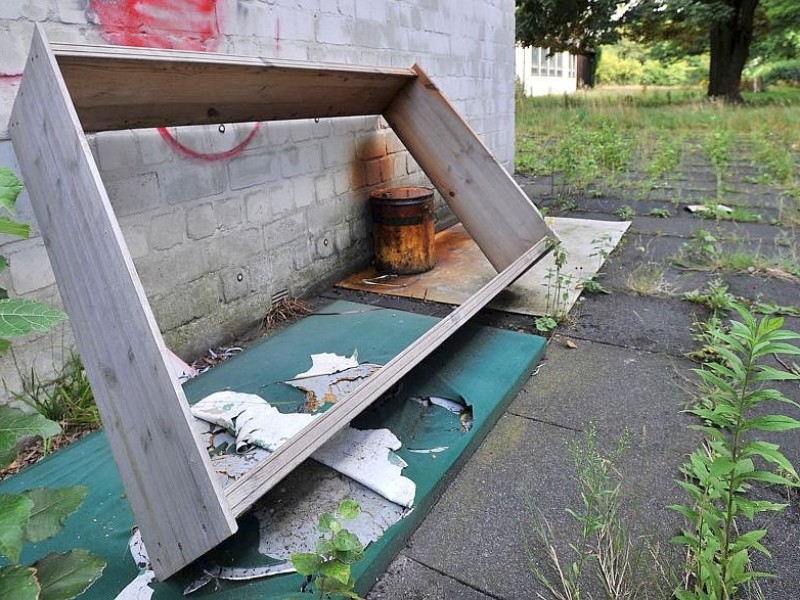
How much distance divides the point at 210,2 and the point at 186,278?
1.37m

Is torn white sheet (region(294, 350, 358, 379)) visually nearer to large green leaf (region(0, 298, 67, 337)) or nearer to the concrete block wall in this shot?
the concrete block wall

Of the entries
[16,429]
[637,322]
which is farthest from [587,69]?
[16,429]

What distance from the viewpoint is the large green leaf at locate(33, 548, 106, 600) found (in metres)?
1.04

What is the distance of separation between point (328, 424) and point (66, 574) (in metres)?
0.83

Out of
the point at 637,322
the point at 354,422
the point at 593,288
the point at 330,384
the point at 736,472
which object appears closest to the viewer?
the point at 736,472

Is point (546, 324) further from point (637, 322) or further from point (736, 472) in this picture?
point (736, 472)

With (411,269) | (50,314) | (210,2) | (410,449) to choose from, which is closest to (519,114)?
(411,269)

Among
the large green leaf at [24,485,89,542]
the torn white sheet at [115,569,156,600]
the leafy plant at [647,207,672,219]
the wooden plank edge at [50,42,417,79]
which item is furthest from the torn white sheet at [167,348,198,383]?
the leafy plant at [647,207,672,219]

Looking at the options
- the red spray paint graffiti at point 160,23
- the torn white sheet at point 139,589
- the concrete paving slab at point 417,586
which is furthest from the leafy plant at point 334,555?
the red spray paint graffiti at point 160,23

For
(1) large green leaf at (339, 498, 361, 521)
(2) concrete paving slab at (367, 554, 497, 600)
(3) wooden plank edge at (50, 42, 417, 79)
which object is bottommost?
(2) concrete paving slab at (367, 554, 497, 600)

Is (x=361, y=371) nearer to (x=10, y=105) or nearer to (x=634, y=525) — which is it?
(x=634, y=525)

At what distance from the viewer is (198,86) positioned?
2.48 meters

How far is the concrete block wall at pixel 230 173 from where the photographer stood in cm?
224

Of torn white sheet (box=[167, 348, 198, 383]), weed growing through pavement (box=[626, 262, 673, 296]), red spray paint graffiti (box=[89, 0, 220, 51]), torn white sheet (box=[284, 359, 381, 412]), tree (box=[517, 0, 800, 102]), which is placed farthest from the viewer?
tree (box=[517, 0, 800, 102])
